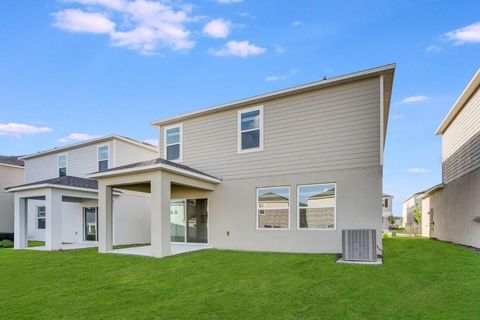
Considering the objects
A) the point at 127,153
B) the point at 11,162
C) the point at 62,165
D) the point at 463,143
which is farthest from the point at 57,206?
the point at 463,143

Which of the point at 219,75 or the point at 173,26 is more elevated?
the point at 173,26

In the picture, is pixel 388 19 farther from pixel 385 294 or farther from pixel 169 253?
pixel 169 253

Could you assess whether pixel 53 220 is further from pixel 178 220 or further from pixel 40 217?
pixel 40 217

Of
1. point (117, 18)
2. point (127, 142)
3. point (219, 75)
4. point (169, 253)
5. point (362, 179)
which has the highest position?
point (117, 18)

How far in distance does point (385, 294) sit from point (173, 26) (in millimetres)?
11441

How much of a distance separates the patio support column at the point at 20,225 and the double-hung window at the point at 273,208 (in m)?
11.1

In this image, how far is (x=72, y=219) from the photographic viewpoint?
17.6m

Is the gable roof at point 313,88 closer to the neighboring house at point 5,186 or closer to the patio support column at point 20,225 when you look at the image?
the patio support column at point 20,225

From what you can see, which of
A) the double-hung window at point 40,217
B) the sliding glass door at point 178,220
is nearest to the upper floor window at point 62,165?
the double-hung window at point 40,217

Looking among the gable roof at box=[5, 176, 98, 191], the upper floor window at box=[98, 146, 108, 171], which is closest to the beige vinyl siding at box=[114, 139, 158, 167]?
the upper floor window at box=[98, 146, 108, 171]

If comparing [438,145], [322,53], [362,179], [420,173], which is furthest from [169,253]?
[420,173]

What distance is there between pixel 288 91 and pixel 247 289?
6.67m

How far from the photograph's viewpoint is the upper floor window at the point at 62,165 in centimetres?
1845

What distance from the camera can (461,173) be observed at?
1427 centimetres
